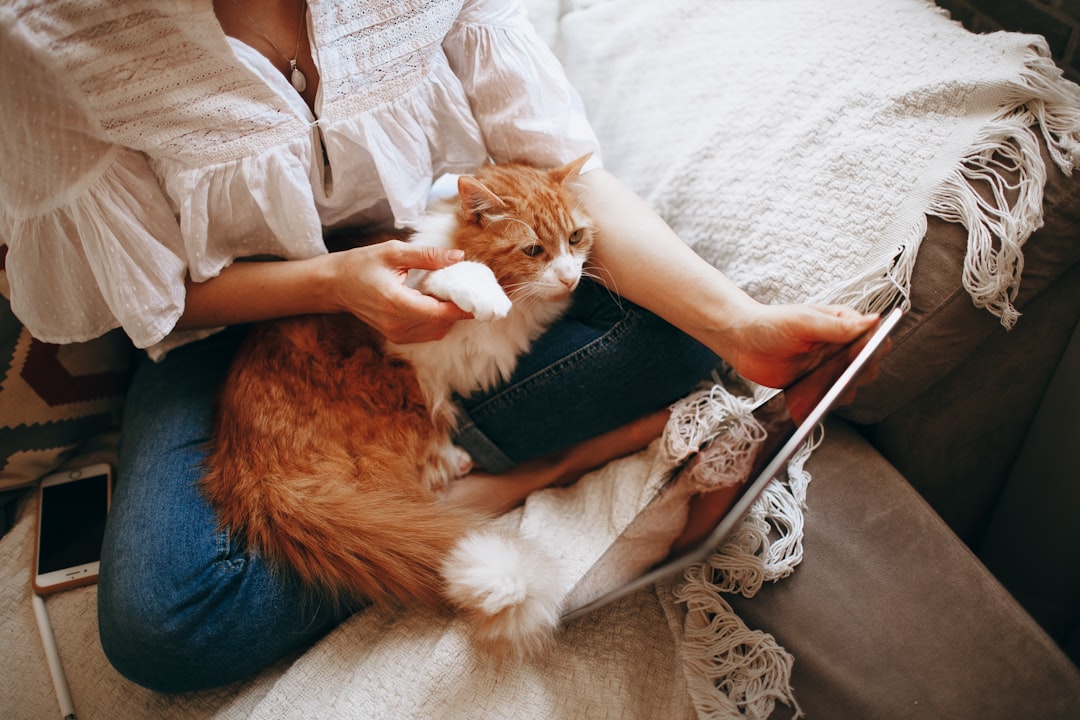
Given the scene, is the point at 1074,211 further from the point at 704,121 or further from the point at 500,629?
the point at 500,629

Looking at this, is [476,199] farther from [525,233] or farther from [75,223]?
[75,223]

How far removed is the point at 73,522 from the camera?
118 cm

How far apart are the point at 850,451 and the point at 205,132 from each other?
1135 millimetres

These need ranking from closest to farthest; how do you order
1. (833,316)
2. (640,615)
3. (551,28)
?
1. (833,316)
2. (640,615)
3. (551,28)

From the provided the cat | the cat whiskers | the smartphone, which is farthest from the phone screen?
the cat whiskers

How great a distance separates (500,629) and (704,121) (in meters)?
0.95

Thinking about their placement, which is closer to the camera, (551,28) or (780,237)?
(780,237)

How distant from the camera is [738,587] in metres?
0.92

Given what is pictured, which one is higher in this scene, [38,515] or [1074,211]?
[1074,211]

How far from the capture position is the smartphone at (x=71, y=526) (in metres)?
1.11

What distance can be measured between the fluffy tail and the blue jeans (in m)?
0.05

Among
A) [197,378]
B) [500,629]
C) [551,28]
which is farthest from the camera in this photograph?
[551,28]

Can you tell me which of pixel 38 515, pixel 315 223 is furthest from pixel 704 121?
pixel 38 515

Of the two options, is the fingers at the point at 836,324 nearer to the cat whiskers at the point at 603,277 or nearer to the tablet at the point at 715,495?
the tablet at the point at 715,495
